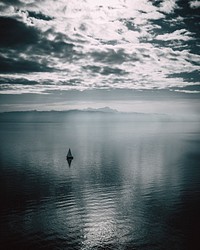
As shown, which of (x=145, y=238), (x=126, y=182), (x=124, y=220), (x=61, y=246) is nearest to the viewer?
(x=61, y=246)

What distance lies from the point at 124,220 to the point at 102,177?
30.3 m

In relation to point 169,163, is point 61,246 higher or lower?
higher

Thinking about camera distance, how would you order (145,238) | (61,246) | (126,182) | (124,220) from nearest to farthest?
(61,246) < (145,238) < (124,220) < (126,182)

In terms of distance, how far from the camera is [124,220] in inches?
1655

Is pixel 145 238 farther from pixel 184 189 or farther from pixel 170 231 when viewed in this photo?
pixel 184 189

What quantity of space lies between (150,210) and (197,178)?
30.5m

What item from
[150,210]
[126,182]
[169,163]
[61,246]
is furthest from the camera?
[169,163]

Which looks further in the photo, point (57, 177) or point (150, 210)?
point (57, 177)

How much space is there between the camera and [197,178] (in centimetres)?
7144

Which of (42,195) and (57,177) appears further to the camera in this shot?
(57,177)

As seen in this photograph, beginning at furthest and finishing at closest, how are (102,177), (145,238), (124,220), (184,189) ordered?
(102,177) < (184,189) < (124,220) < (145,238)

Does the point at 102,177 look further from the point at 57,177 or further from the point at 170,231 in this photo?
the point at 170,231

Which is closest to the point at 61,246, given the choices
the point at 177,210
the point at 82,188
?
the point at 177,210

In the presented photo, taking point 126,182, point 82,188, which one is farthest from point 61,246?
point 126,182
